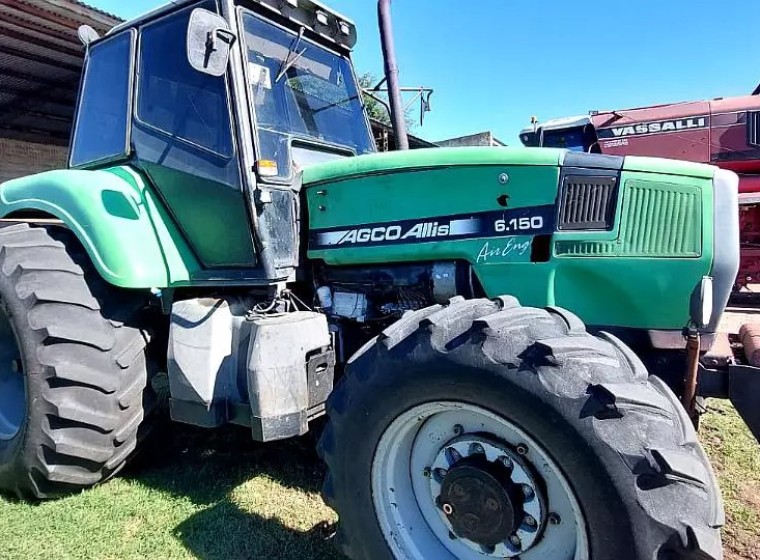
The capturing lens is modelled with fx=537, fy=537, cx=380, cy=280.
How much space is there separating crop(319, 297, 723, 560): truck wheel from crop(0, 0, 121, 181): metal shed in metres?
6.13

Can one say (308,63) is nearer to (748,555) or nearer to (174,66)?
(174,66)

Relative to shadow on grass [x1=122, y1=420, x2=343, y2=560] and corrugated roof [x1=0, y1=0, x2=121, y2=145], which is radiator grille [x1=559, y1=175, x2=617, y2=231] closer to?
shadow on grass [x1=122, y1=420, x2=343, y2=560]

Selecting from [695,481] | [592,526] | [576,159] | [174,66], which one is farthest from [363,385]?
[174,66]

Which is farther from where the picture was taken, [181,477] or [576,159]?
[181,477]

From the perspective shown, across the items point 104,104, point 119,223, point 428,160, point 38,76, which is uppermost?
point 38,76

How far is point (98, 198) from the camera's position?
8.82 feet

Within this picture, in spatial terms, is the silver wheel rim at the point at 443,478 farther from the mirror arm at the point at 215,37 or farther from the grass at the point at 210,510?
the mirror arm at the point at 215,37

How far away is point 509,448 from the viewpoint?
5.81ft

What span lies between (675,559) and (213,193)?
93.2 inches

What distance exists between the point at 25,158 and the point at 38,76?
2.97 metres

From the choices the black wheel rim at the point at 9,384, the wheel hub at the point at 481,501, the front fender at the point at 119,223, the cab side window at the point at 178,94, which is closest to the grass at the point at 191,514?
the black wheel rim at the point at 9,384

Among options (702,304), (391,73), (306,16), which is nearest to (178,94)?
(306,16)

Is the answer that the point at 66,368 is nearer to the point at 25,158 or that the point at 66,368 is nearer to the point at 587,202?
the point at 587,202

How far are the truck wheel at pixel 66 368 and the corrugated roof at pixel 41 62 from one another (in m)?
4.44
